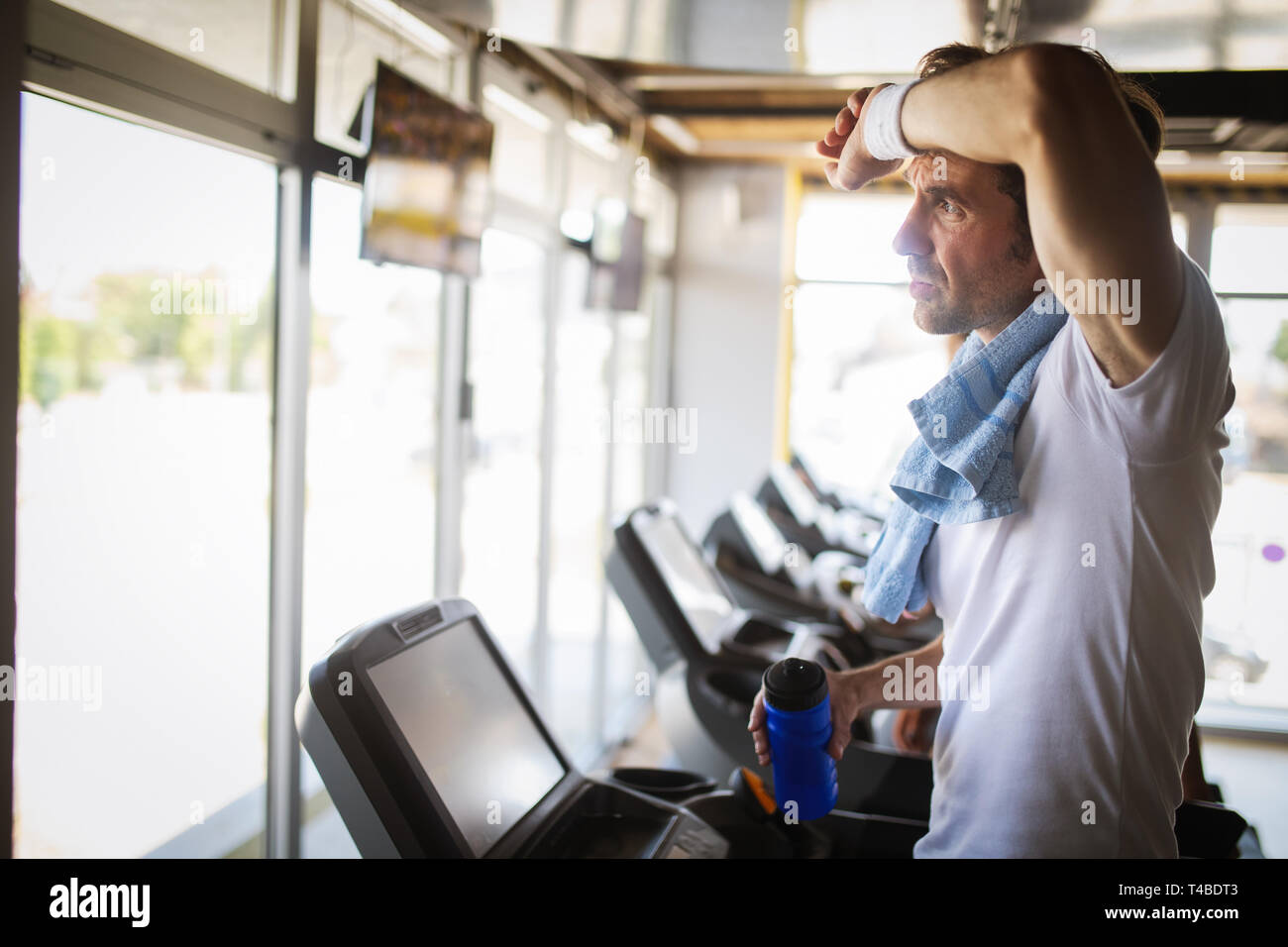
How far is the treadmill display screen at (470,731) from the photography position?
1299mm

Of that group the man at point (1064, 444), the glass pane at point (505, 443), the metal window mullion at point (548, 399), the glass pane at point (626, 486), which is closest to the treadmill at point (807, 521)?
the glass pane at point (626, 486)

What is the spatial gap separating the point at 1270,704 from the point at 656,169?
4.32 meters

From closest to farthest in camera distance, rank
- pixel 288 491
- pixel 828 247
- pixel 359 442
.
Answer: pixel 288 491
pixel 359 442
pixel 828 247

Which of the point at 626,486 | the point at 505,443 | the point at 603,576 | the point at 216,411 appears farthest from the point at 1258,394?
the point at 216,411

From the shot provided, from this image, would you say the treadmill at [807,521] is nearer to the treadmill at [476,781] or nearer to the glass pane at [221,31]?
the treadmill at [476,781]

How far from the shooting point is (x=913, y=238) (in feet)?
3.56

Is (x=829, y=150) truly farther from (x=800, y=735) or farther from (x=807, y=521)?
(x=807, y=521)

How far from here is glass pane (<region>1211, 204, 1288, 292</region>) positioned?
4.87 meters

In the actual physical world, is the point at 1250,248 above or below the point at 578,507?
above

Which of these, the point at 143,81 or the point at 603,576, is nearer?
the point at 143,81

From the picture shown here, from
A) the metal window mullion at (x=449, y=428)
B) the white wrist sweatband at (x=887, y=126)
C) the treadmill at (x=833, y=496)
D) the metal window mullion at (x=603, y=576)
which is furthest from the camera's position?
the treadmill at (x=833, y=496)

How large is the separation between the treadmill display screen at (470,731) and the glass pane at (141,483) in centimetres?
73

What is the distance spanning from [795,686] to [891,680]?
0.62ft

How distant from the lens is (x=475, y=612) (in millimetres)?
1594
